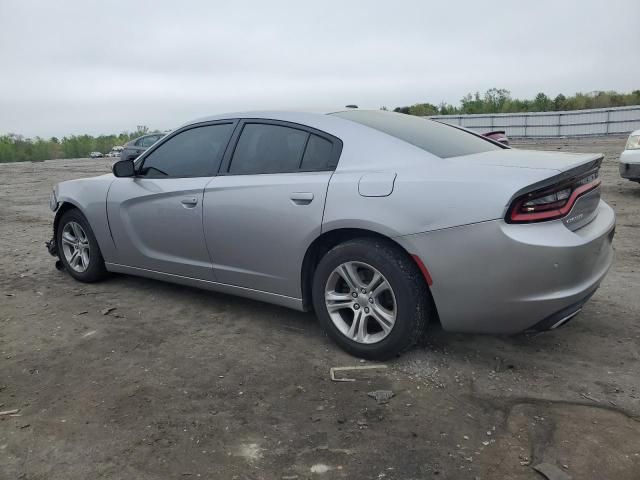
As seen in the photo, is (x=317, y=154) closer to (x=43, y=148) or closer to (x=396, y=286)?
(x=396, y=286)

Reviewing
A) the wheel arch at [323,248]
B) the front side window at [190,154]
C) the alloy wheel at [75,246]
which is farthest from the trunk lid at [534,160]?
the alloy wheel at [75,246]

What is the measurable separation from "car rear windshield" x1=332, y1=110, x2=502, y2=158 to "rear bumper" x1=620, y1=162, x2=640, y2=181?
→ 5.43 m

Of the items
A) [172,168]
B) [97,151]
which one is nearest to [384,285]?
[172,168]

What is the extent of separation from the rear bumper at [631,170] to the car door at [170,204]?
22.3 feet

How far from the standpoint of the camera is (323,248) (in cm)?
340

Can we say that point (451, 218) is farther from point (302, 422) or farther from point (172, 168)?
point (172, 168)

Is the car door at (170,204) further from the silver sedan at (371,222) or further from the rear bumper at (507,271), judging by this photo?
the rear bumper at (507,271)

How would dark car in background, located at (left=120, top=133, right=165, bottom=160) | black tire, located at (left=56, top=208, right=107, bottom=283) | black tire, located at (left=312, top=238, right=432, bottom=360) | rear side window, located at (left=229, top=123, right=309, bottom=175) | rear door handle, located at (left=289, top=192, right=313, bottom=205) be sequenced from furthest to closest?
dark car in background, located at (left=120, top=133, right=165, bottom=160), black tire, located at (left=56, top=208, right=107, bottom=283), rear side window, located at (left=229, top=123, right=309, bottom=175), rear door handle, located at (left=289, top=192, right=313, bottom=205), black tire, located at (left=312, top=238, right=432, bottom=360)

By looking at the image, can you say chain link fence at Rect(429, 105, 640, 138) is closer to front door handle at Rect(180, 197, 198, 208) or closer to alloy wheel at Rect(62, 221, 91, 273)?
alloy wheel at Rect(62, 221, 91, 273)

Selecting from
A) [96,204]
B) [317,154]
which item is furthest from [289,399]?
[96,204]

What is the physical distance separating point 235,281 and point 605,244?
92.1 inches

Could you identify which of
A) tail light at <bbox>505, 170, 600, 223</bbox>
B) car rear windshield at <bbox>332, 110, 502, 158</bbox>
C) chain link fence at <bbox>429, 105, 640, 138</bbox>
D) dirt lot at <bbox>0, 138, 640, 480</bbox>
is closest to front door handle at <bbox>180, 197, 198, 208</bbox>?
dirt lot at <bbox>0, 138, 640, 480</bbox>

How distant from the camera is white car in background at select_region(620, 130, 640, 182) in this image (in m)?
8.09

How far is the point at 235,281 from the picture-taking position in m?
3.81
